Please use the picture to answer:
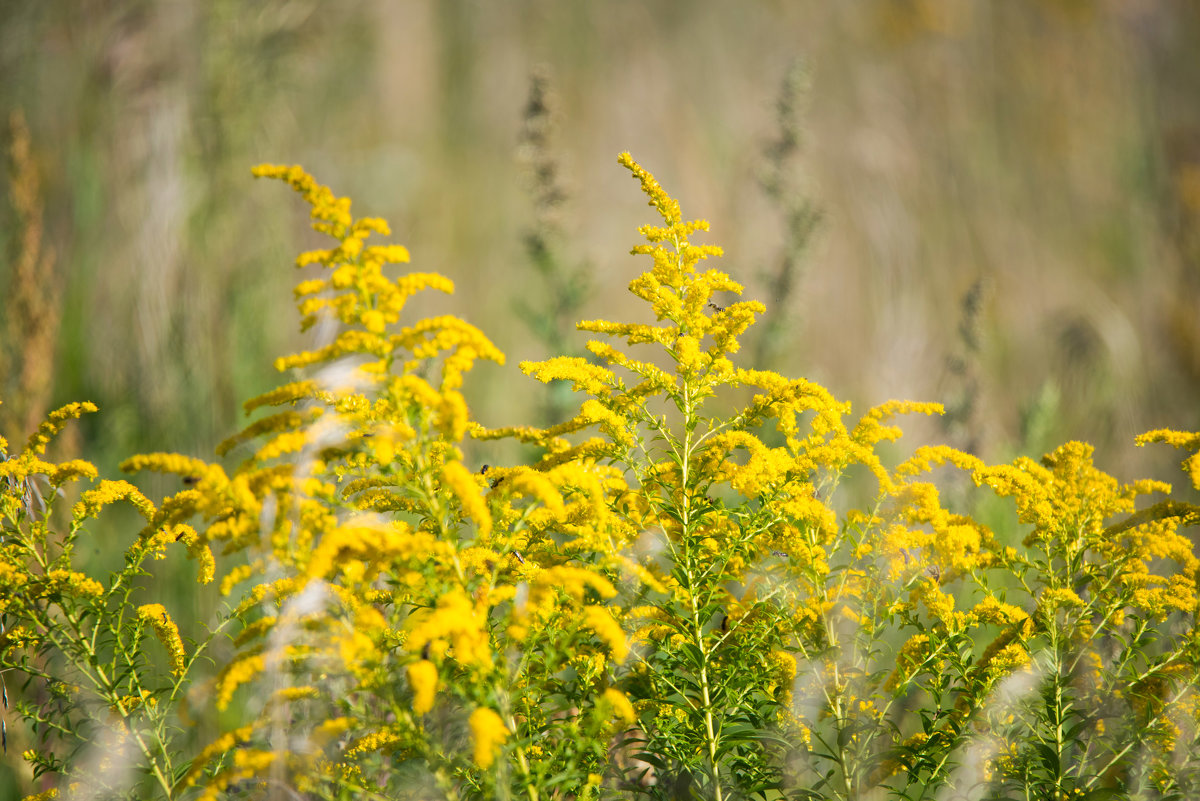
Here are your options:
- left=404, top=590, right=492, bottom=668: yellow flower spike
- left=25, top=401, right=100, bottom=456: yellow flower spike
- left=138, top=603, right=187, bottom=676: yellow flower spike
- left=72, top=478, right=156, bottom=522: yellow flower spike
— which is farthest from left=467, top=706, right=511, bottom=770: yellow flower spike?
left=25, top=401, right=100, bottom=456: yellow flower spike

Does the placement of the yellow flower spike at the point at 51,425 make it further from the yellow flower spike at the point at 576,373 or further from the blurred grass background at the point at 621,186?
the blurred grass background at the point at 621,186

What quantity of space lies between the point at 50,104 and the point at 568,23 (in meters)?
4.98

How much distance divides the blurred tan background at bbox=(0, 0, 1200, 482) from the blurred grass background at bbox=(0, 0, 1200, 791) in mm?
28

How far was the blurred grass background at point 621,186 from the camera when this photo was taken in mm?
4172

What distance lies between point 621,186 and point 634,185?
7.0 inches

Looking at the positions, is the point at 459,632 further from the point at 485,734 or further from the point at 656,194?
the point at 656,194

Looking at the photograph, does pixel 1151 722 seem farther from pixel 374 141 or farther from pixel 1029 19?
pixel 1029 19

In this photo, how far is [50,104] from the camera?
240 inches

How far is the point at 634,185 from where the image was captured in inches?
311

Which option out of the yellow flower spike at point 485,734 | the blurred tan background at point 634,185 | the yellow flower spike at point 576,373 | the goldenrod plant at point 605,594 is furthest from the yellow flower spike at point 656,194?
the blurred tan background at point 634,185

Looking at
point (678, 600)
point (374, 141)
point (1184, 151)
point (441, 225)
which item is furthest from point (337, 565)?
point (1184, 151)

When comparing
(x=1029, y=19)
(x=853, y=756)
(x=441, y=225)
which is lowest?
(x=853, y=756)

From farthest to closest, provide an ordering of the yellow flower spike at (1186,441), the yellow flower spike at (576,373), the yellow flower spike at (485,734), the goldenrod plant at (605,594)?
the yellow flower spike at (1186,441) < the yellow flower spike at (576,373) < the goldenrod plant at (605,594) < the yellow flower spike at (485,734)

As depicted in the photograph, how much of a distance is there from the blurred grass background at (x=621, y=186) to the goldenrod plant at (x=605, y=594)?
199 centimetres
